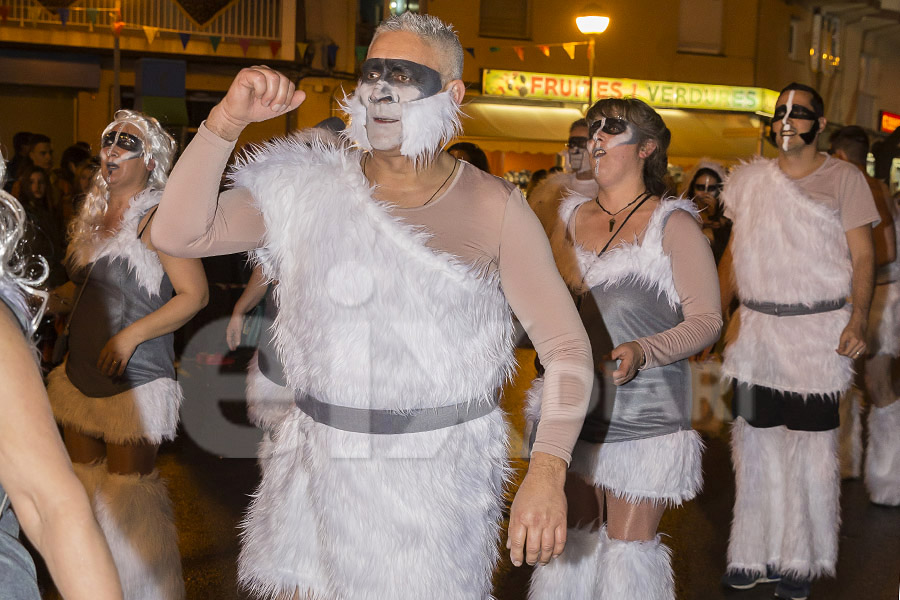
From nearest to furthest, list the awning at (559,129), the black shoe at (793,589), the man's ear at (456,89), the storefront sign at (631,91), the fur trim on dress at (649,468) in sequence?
the man's ear at (456,89) → the fur trim on dress at (649,468) → the black shoe at (793,589) → the awning at (559,129) → the storefront sign at (631,91)

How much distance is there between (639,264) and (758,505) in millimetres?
1851

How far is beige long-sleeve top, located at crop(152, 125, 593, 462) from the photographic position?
7.94 feet

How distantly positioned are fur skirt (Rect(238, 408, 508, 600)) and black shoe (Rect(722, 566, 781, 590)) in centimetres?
263

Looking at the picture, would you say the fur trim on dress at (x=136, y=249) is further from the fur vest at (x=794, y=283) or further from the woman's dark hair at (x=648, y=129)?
the fur vest at (x=794, y=283)

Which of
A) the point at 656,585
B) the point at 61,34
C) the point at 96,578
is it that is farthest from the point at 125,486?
the point at 61,34

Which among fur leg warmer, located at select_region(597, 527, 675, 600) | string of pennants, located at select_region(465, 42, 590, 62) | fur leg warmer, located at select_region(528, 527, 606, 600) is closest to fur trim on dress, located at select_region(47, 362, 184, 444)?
fur leg warmer, located at select_region(528, 527, 606, 600)

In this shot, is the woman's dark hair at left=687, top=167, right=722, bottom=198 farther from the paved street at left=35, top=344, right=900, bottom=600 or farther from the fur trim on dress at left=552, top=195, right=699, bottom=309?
the fur trim on dress at left=552, top=195, right=699, bottom=309

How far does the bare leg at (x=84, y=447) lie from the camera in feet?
13.4

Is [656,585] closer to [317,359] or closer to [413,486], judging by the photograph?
[413,486]

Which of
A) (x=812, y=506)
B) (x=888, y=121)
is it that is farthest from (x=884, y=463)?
(x=888, y=121)

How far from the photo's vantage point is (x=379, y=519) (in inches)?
104

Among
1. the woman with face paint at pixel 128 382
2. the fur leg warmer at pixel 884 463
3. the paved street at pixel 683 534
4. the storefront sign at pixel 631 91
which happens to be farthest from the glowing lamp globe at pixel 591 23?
the woman with face paint at pixel 128 382

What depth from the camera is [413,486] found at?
265 centimetres

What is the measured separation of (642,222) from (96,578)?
2.71 m
